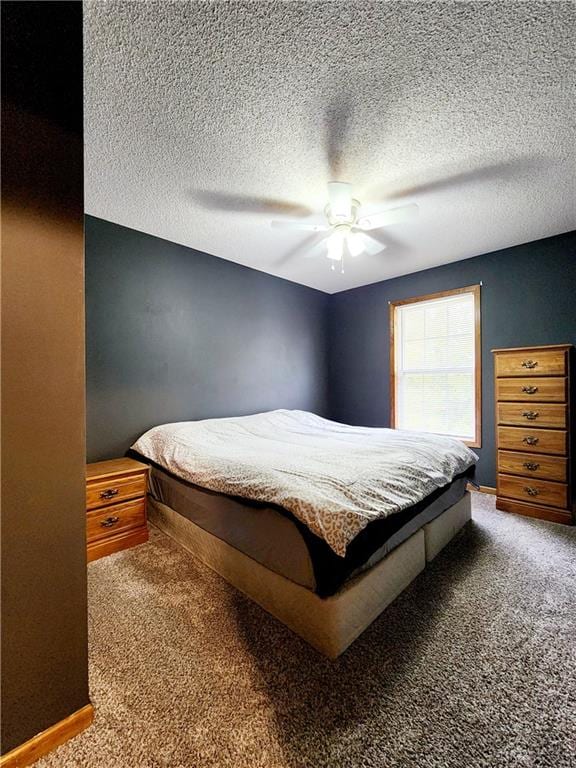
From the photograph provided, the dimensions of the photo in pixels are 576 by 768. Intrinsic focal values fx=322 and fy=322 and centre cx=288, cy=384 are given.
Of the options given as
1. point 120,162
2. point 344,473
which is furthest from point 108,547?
point 120,162

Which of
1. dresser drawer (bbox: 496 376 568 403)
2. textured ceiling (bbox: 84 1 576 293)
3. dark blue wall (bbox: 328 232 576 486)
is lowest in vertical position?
Answer: dresser drawer (bbox: 496 376 568 403)

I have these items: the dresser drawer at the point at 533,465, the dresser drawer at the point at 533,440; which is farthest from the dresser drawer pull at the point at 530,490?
the dresser drawer at the point at 533,440

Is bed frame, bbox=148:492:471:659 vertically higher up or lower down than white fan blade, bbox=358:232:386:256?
lower down

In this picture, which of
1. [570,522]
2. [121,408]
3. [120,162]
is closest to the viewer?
[120,162]

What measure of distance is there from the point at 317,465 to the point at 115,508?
1.53 m

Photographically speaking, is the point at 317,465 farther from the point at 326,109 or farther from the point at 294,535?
the point at 326,109

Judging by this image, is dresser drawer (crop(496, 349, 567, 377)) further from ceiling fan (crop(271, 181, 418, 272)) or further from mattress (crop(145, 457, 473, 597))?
ceiling fan (crop(271, 181, 418, 272))

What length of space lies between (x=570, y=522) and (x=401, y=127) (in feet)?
10.5

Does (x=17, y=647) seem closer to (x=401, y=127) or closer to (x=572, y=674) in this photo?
(x=572, y=674)

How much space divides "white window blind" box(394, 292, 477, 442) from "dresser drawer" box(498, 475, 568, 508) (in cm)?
76

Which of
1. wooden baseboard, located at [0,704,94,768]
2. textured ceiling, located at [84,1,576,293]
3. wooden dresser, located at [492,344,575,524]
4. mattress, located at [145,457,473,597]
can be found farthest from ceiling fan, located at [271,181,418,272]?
wooden baseboard, located at [0,704,94,768]

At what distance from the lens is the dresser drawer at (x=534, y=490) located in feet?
8.90

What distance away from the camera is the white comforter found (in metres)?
1.42

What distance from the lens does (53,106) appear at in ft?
3.39
